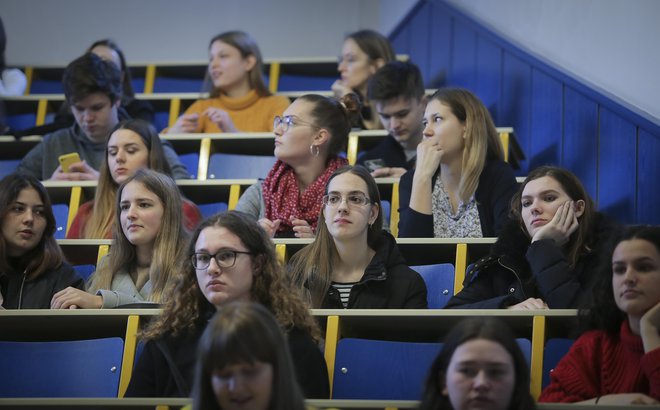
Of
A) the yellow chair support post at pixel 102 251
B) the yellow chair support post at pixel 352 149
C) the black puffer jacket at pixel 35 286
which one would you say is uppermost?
the yellow chair support post at pixel 352 149

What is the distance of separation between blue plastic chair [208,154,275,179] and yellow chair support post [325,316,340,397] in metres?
1.47

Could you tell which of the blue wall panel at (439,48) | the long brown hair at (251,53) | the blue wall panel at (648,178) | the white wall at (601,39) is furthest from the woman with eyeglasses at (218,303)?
the blue wall panel at (439,48)

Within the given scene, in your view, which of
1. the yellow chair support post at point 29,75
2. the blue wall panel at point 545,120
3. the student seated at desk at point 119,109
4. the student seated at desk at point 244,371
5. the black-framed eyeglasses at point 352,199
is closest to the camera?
the student seated at desk at point 244,371

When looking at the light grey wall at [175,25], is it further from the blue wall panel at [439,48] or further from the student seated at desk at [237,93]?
the student seated at desk at [237,93]

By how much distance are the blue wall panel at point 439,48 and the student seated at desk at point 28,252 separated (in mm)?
2400

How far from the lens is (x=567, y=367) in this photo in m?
2.21

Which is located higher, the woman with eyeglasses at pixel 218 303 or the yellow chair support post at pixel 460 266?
the yellow chair support post at pixel 460 266

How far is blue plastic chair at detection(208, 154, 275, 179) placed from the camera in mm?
3854

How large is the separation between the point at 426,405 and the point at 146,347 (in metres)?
0.69

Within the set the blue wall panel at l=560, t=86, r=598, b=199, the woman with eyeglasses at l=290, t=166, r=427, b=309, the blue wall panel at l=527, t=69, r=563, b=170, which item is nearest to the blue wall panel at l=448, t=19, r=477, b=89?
the blue wall panel at l=527, t=69, r=563, b=170

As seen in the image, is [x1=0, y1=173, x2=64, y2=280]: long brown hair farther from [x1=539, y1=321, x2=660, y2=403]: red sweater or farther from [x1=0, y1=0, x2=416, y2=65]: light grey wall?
[x1=0, y1=0, x2=416, y2=65]: light grey wall

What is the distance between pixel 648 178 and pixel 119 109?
6.62 ft

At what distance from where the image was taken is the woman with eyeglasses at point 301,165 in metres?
3.25

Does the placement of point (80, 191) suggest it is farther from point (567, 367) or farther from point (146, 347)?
point (567, 367)
